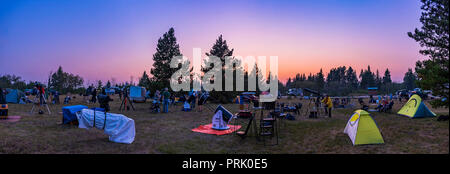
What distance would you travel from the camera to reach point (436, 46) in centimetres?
952

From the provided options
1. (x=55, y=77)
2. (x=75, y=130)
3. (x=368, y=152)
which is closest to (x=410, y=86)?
(x=368, y=152)

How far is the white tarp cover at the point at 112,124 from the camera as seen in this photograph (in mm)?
8203

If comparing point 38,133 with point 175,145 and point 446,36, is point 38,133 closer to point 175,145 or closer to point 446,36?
point 175,145

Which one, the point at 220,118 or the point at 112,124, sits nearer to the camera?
the point at 112,124

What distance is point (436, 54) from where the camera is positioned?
9578 mm

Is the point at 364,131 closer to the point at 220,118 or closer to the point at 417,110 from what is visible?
the point at 220,118

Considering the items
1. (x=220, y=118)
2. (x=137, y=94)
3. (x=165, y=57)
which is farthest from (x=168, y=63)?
(x=220, y=118)

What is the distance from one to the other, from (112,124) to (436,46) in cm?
1352

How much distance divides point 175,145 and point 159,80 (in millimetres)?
26188

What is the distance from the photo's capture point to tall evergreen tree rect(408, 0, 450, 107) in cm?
806

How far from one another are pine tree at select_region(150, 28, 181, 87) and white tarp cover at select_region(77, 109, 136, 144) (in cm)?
2435

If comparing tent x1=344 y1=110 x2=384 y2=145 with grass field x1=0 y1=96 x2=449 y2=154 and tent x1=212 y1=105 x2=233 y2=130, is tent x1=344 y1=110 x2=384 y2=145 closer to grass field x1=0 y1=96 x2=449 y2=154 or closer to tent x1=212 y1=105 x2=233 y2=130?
grass field x1=0 y1=96 x2=449 y2=154

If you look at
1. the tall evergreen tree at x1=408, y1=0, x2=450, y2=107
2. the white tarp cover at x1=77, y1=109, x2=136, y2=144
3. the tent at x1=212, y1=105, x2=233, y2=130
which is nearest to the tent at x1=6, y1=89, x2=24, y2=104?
the white tarp cover at x1=77, y1=109, x2=136, y2=144

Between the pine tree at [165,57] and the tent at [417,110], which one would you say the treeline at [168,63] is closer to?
the pine tree at [165,57]
